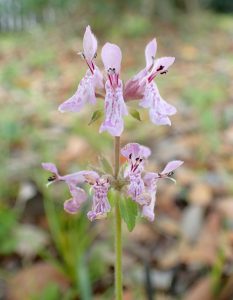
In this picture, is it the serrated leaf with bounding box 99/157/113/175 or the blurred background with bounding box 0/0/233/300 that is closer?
the serrated leaf with bounding box 99/157/113/175

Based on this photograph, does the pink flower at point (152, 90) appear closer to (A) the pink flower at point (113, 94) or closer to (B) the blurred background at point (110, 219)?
(A) the pink flower at point (113, 94)

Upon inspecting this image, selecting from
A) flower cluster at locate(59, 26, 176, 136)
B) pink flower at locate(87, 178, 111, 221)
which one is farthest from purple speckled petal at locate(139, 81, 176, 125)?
pink flower at locate(87, 178, 111, 221)

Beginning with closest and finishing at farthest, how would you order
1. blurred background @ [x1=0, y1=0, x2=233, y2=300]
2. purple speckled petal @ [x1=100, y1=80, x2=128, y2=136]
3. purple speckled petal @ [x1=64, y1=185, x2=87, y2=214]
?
purple speckled petal @ [x1=100, y1=80, x2=128, y2=136] < purple speckled petal @ [x1=64, y1=185, x2=87, y2=214] < blurred background @ [x1=0, y1=0, x2=233, y2=300]

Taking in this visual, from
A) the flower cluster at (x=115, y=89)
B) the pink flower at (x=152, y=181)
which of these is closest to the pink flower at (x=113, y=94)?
the flower cluster at (x=115, y=89)

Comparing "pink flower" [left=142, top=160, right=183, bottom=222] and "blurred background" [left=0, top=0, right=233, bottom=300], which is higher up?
"pink flower" [left=142, top=160, right=183, bottom=222]

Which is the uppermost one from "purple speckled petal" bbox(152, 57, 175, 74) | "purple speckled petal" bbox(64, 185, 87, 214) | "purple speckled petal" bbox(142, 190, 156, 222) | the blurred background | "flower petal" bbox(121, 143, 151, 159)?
"purple speckled petal" bbox(152, 57, 175, 74)

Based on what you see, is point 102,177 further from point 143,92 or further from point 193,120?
point 193,120

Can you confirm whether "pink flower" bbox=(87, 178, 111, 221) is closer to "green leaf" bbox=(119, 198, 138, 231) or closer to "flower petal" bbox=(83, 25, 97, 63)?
"green leaf" bbox=(119, 198, 138, 231)
